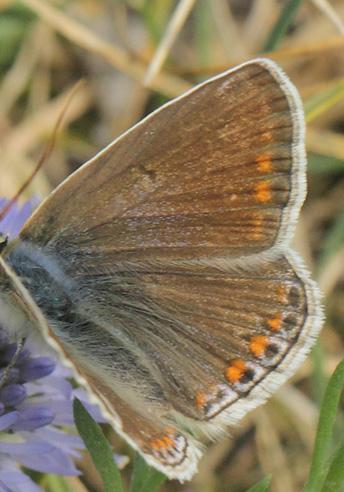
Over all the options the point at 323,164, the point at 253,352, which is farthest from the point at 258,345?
the point at 323,164

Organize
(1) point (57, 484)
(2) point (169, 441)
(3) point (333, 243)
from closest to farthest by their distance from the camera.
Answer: (2) point (169, 441) → (1) point (57, 484) → (3) point (333, 243)

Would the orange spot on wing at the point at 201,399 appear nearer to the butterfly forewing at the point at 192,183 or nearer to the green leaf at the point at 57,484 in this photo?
the butterfly forewing at the point at 192,183

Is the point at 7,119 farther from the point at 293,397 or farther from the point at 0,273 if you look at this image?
the point at 0,273

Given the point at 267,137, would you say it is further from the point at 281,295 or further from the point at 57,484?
the point at 57,484

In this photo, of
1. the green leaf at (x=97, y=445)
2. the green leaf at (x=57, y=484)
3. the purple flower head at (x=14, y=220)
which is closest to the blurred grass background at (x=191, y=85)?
the green leaf at (x=57, y=484)

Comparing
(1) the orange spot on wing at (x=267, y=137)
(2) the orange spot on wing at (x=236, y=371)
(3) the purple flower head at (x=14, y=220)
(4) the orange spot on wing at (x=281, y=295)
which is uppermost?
(3) the purple flower head at (x=14, y=220)

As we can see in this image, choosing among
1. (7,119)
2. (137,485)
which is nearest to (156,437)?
(137,485)

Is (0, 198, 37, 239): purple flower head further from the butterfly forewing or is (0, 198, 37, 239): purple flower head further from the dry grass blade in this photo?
the dry grass blade

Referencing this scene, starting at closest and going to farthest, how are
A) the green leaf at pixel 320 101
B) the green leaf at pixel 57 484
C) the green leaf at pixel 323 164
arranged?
the green leaf at pixel 57 484, the green leaf at pixel 320 101, the green leaf at pixel 323 164
